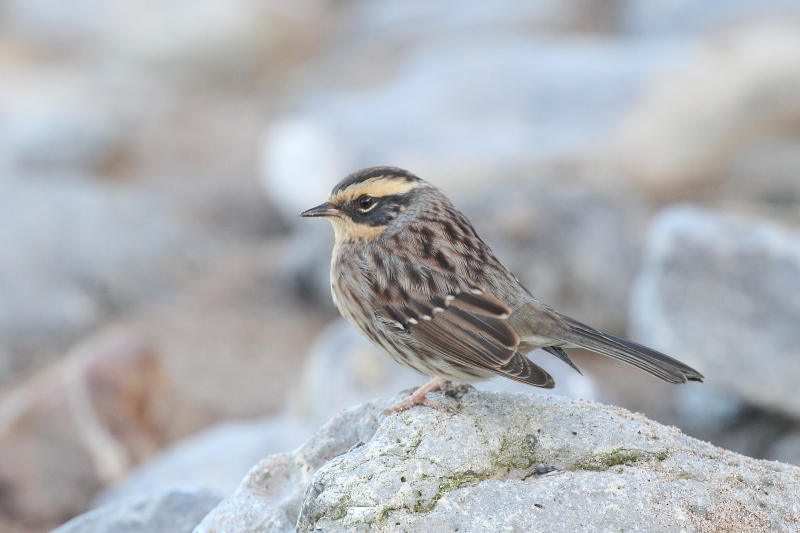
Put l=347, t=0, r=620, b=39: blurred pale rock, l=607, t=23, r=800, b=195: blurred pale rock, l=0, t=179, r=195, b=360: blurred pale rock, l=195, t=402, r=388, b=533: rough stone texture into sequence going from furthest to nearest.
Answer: l=347, t=0, r=620, b=39: blurred pale rock → l=607, t=23, r=800, b=195: blurred pale rock → l=0, t=179, r=195, b=360: blurred pale rock → l=195, t=402, r=388, b=533: rough stone texture

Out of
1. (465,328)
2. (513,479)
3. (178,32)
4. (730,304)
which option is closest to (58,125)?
(178,32)

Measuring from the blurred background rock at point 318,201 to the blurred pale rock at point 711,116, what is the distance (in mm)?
31

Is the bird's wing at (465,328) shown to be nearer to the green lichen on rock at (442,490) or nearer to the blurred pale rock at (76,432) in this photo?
the green lichen on rock at (442,490)

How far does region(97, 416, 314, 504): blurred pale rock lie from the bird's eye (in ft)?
6.49

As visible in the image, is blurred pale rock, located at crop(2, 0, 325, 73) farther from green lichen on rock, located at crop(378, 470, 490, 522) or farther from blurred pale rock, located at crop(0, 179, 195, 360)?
green lichen on rock, located at crop(378, 470, 490, 522)

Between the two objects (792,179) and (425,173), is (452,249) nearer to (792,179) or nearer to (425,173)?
(425,173)

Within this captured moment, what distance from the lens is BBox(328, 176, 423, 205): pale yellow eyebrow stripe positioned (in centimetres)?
525

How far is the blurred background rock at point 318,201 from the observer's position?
7.06 m

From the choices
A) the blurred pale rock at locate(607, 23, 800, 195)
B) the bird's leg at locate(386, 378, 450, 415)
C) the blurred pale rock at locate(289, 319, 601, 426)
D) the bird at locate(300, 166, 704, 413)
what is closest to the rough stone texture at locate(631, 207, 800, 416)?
the blurred pale rock at locate(289, 319, 601, 426)

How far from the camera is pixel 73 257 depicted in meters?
10.5

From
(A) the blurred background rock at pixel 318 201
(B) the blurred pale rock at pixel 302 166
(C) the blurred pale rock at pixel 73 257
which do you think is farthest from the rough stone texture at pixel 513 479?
(B) the blurred pale rock at pixel 302 166

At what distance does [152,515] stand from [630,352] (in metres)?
2.40

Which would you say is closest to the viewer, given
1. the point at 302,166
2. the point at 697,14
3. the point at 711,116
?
the point at 302,166

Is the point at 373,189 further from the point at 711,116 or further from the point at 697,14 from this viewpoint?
the point at 697,14
